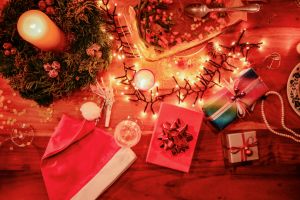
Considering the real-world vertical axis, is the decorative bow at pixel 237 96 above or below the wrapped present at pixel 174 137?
above

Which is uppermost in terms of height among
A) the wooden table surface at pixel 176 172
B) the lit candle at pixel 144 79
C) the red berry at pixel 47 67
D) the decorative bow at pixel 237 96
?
the red berry at pixel 47 67

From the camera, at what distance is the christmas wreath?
3.10ft

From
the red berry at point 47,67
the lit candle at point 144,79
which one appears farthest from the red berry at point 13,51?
the lit candle at point 144,79

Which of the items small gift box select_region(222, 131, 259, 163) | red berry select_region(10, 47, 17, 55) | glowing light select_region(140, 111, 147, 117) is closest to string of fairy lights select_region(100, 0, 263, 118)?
glowing light select_region(140, 111, 147, 117)

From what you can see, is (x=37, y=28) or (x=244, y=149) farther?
(x=244, y=149)

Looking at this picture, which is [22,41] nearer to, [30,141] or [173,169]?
[30,141]

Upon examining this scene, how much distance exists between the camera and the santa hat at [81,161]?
970mm

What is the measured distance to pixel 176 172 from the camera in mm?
1010

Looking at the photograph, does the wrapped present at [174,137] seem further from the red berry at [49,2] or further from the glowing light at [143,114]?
the red berry at [49,2]

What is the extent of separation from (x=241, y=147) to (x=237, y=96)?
0.50 ft

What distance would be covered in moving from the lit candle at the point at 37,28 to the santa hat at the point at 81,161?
0.24 meters

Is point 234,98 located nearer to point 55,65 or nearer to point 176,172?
point 176,172

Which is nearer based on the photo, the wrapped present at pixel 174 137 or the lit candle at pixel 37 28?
the lit candle at pixel 37 28

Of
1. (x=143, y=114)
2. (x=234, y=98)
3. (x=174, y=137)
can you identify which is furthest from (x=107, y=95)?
(x=234, y=98)
